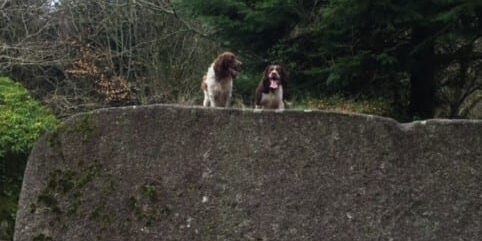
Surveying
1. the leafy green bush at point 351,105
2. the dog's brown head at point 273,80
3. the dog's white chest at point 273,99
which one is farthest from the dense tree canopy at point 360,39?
the dog's white chest at point 273,99

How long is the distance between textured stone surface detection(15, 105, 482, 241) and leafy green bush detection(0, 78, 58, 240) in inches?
61.5

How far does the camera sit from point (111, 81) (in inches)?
698

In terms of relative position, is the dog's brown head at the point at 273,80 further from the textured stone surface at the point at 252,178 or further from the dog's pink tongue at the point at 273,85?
the textured stone surface at the point at 252,178

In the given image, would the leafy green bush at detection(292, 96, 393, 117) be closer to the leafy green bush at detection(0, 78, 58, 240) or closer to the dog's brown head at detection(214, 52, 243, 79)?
the dog's brown head at detection(214, 52, 243, 79)

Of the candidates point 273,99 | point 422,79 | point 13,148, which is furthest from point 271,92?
point 422,79

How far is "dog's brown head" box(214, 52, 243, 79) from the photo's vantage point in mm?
8359

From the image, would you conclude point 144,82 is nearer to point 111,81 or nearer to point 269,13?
point 111,81

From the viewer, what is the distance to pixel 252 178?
17.6 feet

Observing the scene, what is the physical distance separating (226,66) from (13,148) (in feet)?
7.54

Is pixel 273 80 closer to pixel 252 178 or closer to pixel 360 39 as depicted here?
pixel 360 39

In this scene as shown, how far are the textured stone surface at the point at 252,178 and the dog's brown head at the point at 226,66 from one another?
113 inches

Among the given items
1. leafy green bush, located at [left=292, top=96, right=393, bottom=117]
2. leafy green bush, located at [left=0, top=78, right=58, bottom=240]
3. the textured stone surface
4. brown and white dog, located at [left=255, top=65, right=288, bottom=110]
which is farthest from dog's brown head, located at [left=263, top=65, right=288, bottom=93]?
the textured stone surface

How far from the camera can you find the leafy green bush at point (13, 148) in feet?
23.9

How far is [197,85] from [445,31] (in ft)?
27.2
